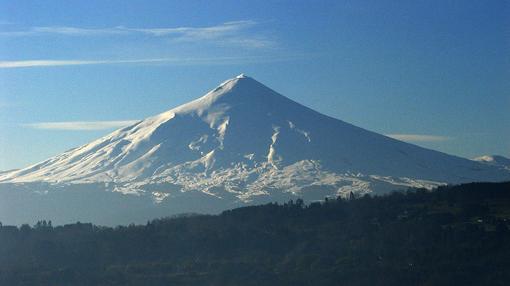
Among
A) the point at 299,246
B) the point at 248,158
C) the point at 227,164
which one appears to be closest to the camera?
the point at 299,246

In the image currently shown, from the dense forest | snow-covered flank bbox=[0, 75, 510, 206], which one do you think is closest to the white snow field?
snow-covered flank bbox=[0, 75, 510, 206]

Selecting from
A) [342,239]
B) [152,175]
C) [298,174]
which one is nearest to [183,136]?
[152,175]

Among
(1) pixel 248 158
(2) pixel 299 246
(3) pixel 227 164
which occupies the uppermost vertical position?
(1) pixel 248 158

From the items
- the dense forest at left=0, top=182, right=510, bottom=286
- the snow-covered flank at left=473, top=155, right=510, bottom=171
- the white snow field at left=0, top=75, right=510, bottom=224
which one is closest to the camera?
the dense forest at left=0, top=182, right=510, bottom=286

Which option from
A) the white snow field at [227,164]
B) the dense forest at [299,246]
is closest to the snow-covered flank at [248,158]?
the white snow field at [227,164]

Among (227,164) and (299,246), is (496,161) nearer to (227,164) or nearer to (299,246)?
(227,164)

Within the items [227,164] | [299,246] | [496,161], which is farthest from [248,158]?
[299,246]

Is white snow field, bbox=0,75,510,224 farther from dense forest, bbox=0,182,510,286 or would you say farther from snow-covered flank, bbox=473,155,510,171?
dense forest, bbox=0,182,510,286
